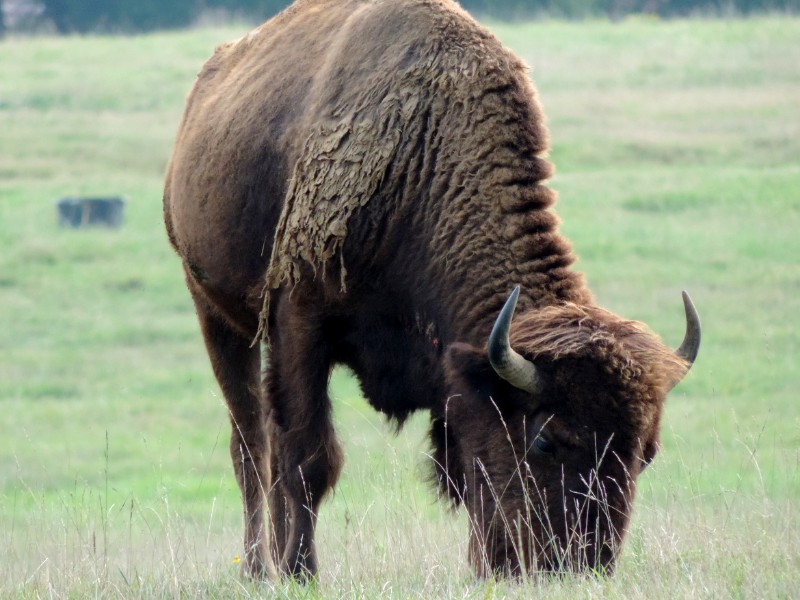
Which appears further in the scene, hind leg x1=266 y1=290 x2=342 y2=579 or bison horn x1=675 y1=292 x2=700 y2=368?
hind leg x1=266 y1=290 x2=342 y2=579

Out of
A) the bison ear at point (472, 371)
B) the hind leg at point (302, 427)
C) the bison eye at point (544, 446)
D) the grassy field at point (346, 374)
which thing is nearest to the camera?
the bison eye at point (544, 446)

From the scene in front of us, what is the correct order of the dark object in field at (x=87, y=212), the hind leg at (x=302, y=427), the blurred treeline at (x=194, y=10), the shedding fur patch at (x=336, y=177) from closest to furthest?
1. the shedding fur patch at (x=336, y=177)
2. the hind leg at (x=302, y=427)
3. the dark object in field at (x=87, y=212)
4. the blurred treeline at (x=194, y=10)

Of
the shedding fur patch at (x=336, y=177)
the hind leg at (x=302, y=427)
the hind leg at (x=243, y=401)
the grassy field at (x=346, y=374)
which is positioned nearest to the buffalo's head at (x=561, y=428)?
the grassy field at (x=346, y=374)

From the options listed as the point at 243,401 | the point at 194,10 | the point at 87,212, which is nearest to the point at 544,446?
the point at 243,401

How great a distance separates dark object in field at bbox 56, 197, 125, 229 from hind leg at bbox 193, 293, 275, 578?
14316 mm

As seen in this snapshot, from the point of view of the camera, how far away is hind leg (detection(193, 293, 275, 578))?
7312mm

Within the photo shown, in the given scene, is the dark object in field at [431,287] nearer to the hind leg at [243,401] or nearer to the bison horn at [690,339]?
the bison horn at [690,339]

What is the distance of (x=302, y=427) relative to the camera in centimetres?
604

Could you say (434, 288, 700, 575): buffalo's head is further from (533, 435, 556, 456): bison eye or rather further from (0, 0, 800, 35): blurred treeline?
(0, 0, 800, 35): blurred treeline

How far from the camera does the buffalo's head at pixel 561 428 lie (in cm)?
475

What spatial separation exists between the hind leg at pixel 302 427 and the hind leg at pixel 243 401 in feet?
3.58

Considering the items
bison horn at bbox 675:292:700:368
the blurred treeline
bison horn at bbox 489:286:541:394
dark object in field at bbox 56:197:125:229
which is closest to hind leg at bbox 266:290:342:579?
bison horn at bbox 489:286:541:394

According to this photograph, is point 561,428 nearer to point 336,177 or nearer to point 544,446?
point 544,446

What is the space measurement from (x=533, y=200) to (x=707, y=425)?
302 inches
